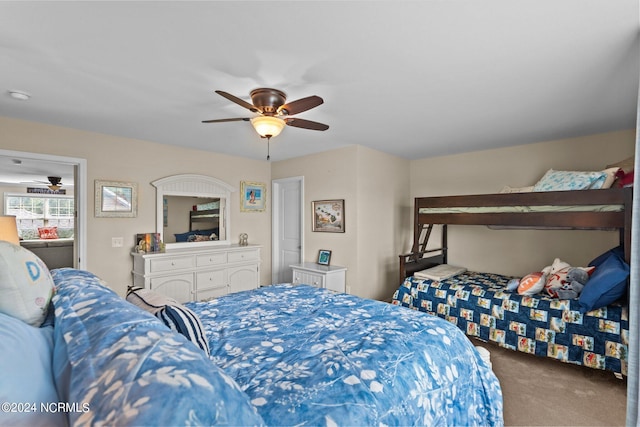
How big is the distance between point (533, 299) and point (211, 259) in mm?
3659

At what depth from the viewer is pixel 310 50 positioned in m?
1.70

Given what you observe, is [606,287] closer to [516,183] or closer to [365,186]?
[516,183]

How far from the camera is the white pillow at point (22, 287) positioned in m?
0.99

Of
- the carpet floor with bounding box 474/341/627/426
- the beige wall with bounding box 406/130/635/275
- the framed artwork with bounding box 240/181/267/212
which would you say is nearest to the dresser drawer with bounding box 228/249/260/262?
the framed artwork with bounding box 240/181/267/212

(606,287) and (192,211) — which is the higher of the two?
A: (192,211)

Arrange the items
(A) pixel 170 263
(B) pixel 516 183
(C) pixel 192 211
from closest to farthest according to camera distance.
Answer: (A) pixel 170 263, (B) pixel 516 183, (C) pixel 192 211

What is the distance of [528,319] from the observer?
106 inches

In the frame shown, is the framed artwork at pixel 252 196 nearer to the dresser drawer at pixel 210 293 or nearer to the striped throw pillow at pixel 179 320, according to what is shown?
the dresser drawer at pixel 210 293

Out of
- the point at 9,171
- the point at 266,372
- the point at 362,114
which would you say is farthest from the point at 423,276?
the point at 9,171

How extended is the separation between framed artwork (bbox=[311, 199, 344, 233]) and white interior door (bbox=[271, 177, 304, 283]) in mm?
332

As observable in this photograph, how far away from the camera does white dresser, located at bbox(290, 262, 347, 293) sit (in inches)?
149

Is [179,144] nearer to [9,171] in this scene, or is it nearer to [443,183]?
[443,183]

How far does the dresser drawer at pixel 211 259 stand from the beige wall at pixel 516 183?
3.18 metres

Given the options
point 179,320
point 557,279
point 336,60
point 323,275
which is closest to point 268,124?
point 336,60
